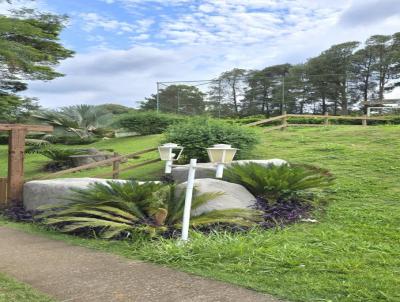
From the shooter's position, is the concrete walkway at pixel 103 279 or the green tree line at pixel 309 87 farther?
the green tree line at pixel 309 87

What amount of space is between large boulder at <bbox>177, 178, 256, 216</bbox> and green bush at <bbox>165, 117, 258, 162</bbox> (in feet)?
11.2

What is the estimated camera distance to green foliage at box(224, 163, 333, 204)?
7891mm

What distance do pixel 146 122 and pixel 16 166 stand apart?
12643 mm

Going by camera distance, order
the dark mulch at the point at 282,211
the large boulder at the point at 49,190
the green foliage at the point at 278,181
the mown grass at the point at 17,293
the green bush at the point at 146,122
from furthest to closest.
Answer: the green bush at the point at 146,122, the large boulder at the point at 49,190, the green foliage at the point at 278,181, the dark mulch at the point at 282,211, the mown grass at the point at 17,293

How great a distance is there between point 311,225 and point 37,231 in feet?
13.1

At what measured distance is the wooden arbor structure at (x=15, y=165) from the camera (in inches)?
369

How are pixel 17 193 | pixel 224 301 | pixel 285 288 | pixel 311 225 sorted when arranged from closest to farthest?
pixel 224 301, pixel 285 288, pixel 311 225, pixel 17 193

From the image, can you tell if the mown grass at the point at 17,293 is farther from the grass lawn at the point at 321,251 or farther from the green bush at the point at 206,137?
the green bush at the point at 206,137

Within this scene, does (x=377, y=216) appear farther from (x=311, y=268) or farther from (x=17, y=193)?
(x=17, y=193)

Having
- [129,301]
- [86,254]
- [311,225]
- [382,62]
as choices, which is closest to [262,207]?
[311,225]

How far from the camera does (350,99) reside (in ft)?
107

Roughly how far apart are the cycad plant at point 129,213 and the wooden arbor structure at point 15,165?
7.30 feet

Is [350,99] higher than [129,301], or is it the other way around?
[350,99]

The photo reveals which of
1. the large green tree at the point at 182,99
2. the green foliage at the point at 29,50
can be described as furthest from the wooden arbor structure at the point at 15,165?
the large green tree at the point at 182,99
